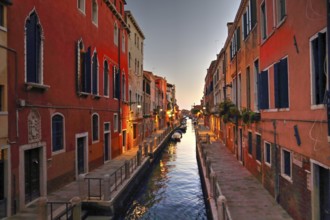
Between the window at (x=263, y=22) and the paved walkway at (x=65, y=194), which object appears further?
the window at (x=263, y=22)

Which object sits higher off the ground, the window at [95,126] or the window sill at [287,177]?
the window at [95,126]

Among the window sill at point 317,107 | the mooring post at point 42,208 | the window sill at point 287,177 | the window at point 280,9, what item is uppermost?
the window at point 280,9

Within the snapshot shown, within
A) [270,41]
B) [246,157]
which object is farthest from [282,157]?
[246,157]

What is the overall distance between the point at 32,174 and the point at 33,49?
423cm

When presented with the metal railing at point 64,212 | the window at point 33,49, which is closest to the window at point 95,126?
the window at point 33,49

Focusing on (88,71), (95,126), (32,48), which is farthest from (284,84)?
(95,126)

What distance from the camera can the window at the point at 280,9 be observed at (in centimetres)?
938

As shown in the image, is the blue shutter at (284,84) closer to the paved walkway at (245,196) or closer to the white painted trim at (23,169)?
the paved walkway at (245,196)

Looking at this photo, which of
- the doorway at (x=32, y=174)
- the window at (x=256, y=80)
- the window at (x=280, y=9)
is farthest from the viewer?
the window at (x=256, y=80)

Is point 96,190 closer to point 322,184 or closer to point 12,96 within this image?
point 12,96

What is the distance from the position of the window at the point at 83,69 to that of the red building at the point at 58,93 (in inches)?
1.8

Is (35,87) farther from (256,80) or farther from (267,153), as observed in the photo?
(256,80)

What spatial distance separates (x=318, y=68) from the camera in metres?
6.65

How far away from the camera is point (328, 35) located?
5773 millimetres
